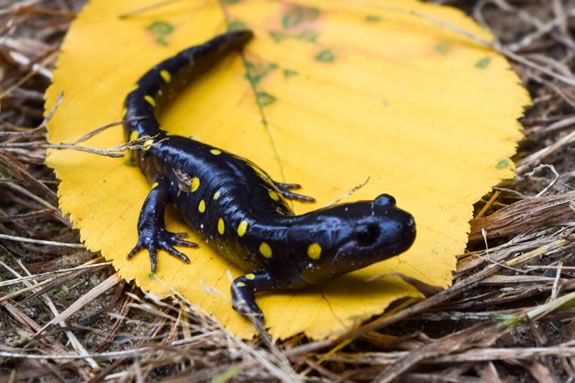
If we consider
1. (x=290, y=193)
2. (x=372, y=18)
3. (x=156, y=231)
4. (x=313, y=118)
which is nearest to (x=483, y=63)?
(x=372, y=18)

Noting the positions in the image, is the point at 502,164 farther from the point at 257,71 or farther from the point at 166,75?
the point at 166,75

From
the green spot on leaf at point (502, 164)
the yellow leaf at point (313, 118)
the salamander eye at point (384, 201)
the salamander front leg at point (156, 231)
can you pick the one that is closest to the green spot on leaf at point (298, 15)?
the yellow leaf at point (313, 118)

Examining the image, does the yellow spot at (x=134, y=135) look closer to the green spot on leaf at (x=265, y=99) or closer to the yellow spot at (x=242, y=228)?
the green spot on leaf at (x=265, y=99)

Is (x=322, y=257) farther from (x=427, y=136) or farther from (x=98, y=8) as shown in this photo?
(x=98, y=8)

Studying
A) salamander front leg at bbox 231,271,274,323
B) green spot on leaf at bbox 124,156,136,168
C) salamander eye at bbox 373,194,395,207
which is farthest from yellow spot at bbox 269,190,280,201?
green spot on leaf at bbox 124,156,136,168

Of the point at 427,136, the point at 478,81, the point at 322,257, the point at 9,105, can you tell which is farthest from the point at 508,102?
the point at 9,105

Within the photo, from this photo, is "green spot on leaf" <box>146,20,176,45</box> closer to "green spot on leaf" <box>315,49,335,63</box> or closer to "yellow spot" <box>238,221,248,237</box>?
"green spot on leaf" <box>315,49,335,63</box>
